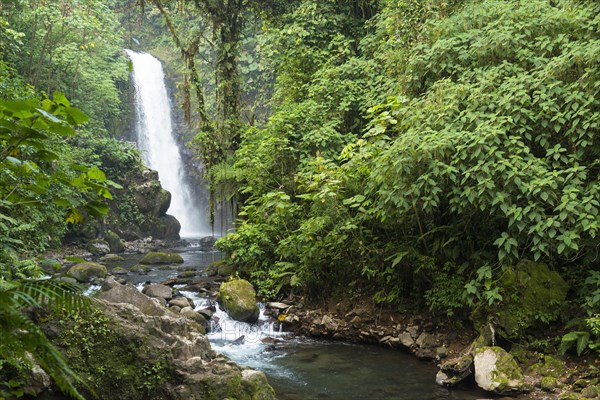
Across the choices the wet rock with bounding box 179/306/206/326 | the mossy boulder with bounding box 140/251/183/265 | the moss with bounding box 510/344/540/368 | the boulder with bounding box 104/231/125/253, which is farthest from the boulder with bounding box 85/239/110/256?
the moss with bounding box 510/344/540/368

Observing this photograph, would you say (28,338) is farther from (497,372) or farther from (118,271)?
(118,271)

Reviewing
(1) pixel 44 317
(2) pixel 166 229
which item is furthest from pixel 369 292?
(2) pixel 166 229

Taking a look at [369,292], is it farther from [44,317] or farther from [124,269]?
[124,269]

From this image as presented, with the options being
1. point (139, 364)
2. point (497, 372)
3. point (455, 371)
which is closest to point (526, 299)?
point (497, 372)

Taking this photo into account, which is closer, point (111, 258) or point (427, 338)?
point (427, 338)

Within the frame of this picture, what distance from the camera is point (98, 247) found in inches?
743

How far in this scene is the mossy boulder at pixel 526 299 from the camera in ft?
22.9

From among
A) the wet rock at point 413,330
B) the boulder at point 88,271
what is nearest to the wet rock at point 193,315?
the wet rock at point 413,330

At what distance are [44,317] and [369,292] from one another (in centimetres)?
563

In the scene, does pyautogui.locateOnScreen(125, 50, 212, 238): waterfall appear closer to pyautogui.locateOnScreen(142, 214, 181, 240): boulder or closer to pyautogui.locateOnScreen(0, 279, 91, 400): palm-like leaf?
pyautogui.locateOnScreen(142, 214, 181, 240): boulder

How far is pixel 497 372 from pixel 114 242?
16.3 meters

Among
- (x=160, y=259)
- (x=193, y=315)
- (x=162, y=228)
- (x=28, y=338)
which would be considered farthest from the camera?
(x=162, y=228)

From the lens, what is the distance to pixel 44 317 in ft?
15.4

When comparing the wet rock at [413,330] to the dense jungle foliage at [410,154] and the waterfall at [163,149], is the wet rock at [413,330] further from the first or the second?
the waterfall at [163,149]
